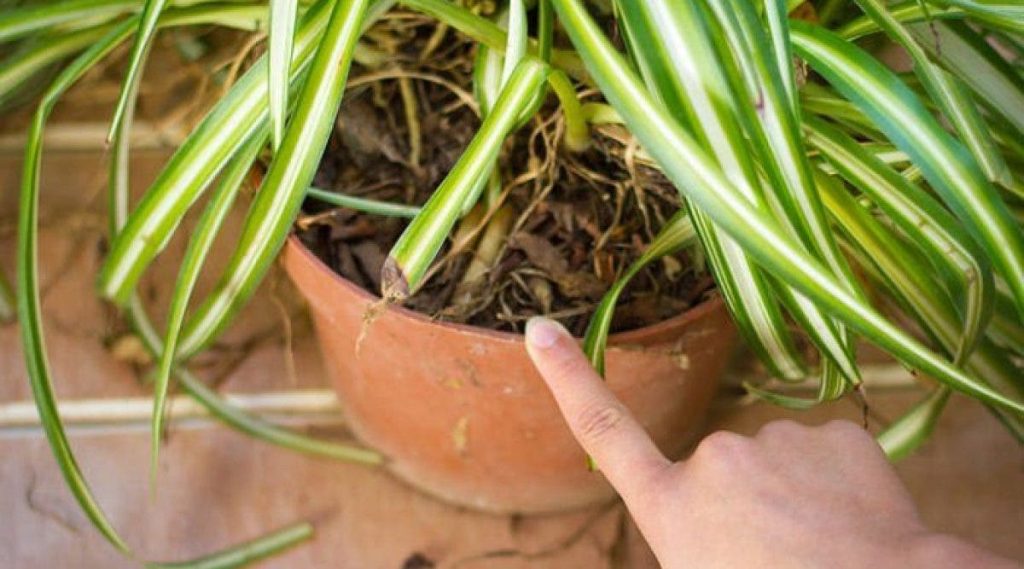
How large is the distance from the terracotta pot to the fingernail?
0.29ft

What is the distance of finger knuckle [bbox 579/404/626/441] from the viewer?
0.64 meters

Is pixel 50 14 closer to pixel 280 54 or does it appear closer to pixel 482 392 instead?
pixel 280 54

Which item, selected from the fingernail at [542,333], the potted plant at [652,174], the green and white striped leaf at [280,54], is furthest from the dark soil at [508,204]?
the green and white striped leaf at [280,54]

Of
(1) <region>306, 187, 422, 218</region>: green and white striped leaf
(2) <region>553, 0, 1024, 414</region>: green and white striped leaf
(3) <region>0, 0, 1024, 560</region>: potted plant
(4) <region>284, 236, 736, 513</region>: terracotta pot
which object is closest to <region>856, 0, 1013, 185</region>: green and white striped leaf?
(3) <region>0, 0, 1024, 560</region>: potted plant

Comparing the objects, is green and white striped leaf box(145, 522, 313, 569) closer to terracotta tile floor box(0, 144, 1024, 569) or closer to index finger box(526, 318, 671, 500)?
terracotta tile floor box(0, 144, 1024, 569)

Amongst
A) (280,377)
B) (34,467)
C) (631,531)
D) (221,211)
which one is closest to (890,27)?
(221,211)

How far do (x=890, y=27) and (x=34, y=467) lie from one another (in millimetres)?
799

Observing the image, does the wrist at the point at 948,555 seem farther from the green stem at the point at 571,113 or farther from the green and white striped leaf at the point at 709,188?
the green stem at the point at 571,113

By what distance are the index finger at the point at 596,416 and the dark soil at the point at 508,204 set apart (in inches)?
5.5

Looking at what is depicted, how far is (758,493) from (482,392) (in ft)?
0.91

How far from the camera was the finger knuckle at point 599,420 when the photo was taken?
25.2 inches

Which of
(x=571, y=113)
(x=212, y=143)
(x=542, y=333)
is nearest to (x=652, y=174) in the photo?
(x=571, y=113)

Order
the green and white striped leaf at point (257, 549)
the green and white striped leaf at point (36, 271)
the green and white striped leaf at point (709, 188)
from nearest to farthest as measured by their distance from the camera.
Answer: the green and white striped leaf at point (709, 188)
the green and white striped leaf at point (36, 271)
the green and white striped leaf at point (257, 549)

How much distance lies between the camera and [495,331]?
78 cm
